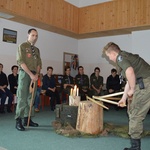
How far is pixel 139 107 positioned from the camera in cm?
219

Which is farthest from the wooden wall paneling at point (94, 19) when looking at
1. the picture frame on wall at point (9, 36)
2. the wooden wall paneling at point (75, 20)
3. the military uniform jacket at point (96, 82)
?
the picture frame on wall at point (9, 36)

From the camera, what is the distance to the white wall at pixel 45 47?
5.82 m

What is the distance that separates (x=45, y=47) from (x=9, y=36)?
144 centimetres

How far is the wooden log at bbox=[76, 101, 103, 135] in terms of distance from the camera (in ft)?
10.1

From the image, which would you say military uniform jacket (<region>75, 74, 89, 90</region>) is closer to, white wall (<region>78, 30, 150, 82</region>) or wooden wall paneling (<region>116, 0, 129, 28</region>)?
white wall (<region>78, 30, 150, 82</region>)

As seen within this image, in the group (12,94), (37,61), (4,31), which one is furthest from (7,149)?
(4,31)

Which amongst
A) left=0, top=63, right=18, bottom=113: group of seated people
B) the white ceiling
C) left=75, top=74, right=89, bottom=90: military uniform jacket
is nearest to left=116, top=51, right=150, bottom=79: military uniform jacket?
left=0, top=63, right=18, bottom=113: group of seated people

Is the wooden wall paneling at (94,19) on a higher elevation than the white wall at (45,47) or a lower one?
higher

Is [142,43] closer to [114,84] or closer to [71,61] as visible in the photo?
[114,84]

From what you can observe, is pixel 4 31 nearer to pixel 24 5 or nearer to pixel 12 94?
pixel 24 5

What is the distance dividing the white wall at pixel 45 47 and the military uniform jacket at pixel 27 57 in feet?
8.87

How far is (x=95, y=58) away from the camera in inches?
311

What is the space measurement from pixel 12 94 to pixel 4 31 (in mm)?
1945

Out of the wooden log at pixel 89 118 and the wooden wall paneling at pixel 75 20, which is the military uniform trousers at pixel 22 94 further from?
the wooden wall paneling at pixel 75 20
